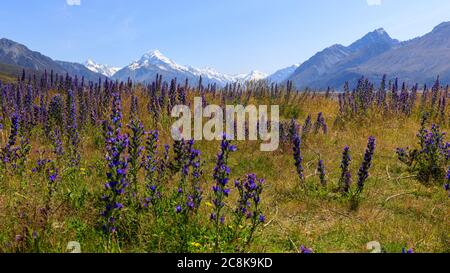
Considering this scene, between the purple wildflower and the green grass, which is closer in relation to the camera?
the green grass

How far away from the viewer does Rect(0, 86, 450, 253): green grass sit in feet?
12.2

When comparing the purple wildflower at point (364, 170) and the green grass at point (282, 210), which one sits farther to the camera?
the purple wildflower at point (364, 170)

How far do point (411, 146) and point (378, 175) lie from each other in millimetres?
2186

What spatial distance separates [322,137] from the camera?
899 cm

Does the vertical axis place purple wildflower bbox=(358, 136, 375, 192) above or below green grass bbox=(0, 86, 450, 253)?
above

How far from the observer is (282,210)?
510 centimetres

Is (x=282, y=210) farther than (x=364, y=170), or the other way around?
(x=364, y=170)

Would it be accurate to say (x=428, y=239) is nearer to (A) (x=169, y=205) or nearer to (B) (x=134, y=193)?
(A) (x=169, y=205)

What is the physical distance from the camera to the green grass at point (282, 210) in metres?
3.71

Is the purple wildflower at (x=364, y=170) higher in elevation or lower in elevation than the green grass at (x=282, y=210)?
higher

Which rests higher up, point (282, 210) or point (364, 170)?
point (364, 170)
